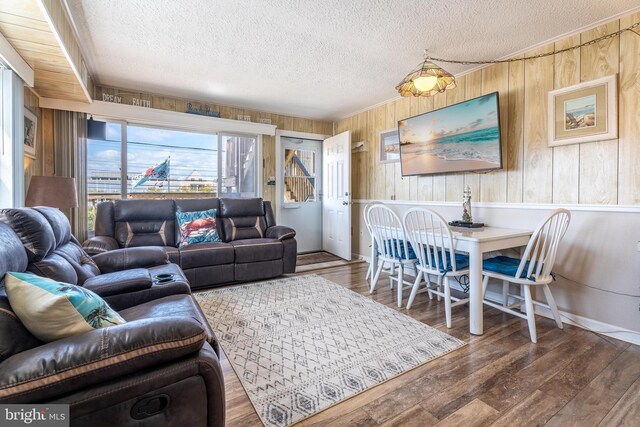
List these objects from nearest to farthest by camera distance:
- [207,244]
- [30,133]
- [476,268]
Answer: [476,268]
[30,133]
[207,244]

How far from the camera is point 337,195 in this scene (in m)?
4.90

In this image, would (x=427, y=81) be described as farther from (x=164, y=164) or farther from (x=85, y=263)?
(x=164, y=164)

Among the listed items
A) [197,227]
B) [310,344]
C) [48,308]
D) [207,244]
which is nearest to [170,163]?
[197,227]

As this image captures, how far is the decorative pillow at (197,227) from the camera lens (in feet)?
11.5

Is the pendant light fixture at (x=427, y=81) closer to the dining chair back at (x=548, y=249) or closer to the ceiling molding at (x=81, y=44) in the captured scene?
the dining chair back at (x=548, y=249)

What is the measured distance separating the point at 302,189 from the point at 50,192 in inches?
138

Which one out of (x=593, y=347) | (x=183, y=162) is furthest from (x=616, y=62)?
(x=183, y=162)

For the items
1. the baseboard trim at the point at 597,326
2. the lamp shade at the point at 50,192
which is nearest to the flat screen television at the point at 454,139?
the baseboard trim at the point at 597,326

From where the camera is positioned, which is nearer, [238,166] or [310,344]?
[310,344]

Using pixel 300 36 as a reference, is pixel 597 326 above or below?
below

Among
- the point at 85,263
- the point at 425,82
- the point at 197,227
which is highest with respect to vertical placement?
the point at 425,82

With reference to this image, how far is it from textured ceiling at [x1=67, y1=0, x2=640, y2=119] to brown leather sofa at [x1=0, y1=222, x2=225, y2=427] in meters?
2.14

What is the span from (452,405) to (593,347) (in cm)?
135

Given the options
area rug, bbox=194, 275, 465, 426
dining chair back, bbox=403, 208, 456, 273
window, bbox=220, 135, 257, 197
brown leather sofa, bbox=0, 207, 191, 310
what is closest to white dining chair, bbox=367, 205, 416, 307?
dining chair back, bbox=403, 208, 456, 273
